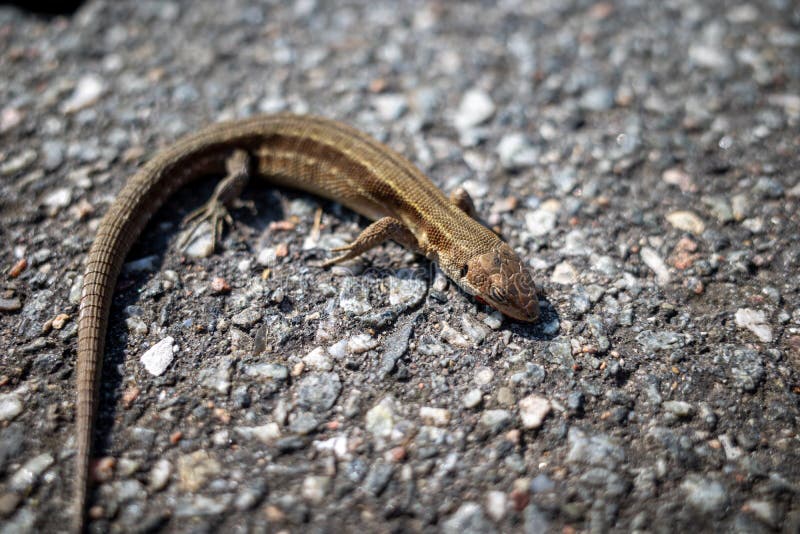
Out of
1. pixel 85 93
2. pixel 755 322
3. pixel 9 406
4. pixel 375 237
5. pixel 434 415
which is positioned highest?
pixel 85 93

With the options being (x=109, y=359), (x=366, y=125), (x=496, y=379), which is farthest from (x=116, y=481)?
(x=366, y=125)

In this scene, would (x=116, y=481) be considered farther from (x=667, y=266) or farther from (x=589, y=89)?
(x=589, y=89)

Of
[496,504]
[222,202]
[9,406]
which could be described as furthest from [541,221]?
[9,406]

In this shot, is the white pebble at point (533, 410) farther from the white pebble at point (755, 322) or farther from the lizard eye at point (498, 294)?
the white pebble at point (755, 322)

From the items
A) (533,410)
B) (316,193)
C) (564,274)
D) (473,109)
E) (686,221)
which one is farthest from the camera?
(473,109)

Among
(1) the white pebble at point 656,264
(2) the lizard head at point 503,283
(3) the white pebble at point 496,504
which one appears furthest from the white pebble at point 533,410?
(1) the white pebble at point 656,264

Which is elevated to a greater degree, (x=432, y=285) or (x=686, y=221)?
(x=432, y=285)

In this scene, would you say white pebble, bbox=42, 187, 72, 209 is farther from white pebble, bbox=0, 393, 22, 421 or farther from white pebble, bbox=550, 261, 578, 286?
white pebble, bbox=550, 261, 578, 286

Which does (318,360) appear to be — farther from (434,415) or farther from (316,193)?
(316,193)
